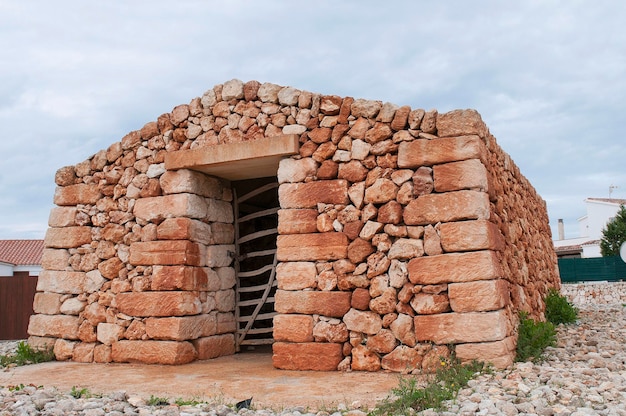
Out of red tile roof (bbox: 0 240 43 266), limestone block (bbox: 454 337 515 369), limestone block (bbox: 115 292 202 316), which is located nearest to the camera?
limestone block (bbox: 454 337 515 369)

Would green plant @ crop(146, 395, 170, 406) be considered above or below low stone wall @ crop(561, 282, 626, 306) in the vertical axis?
below

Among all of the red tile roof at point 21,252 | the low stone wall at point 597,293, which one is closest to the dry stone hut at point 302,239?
the low stone wall at point 597,293

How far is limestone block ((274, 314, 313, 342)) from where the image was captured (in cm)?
580

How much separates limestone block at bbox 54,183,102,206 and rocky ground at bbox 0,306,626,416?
2816 millimetres

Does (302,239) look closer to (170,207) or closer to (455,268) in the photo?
(455,268)

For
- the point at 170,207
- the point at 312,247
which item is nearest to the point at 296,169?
the point at 312,247

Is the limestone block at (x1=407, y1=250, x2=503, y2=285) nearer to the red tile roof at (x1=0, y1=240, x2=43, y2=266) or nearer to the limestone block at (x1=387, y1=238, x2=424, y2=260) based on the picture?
the limestone block at (x1=387, y1=238, x2=424, y2=260)

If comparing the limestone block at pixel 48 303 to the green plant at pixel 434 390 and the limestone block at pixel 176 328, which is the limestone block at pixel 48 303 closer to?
the limestone block at pixel 176 328

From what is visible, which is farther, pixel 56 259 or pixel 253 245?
pixel 253 245

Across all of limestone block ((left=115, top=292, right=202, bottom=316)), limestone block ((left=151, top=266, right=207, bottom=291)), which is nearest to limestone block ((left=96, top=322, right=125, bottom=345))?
limestone block ((left=115, top=292, right=202, bottom=316))

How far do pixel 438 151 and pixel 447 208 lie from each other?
57 centimetres

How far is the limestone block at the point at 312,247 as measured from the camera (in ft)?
19.1

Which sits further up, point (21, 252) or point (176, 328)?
point (21, 252)

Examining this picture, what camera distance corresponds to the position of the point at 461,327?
16.9ft
